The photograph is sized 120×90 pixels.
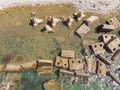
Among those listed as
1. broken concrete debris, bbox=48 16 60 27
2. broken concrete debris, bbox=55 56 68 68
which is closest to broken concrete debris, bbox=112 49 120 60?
broken concrete debris, bbox=55 56 68 68

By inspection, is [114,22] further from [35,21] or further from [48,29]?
[35,21]

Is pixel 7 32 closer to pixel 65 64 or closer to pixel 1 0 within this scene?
pixel 1 0

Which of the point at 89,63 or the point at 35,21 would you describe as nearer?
the point at 89,63

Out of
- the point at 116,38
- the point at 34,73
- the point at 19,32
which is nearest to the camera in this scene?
the point at 34,73

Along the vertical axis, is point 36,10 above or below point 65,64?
above

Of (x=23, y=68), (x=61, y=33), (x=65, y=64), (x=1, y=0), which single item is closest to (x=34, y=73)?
(x=23, y=68)

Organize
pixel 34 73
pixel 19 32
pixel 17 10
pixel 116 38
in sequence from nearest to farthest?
1. pixel 34 73
2. pixel 116 38
3. pixel 19 32
4. pixel 17 10

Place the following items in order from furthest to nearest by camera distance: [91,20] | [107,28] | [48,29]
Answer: [91,20], [48,29], [107,28]

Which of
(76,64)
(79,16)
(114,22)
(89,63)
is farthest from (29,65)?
(114,22)

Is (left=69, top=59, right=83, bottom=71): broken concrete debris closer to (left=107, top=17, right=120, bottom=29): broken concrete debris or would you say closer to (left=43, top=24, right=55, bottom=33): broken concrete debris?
(left=43, top=24, right=55, bottom=33): broken concrete debris
